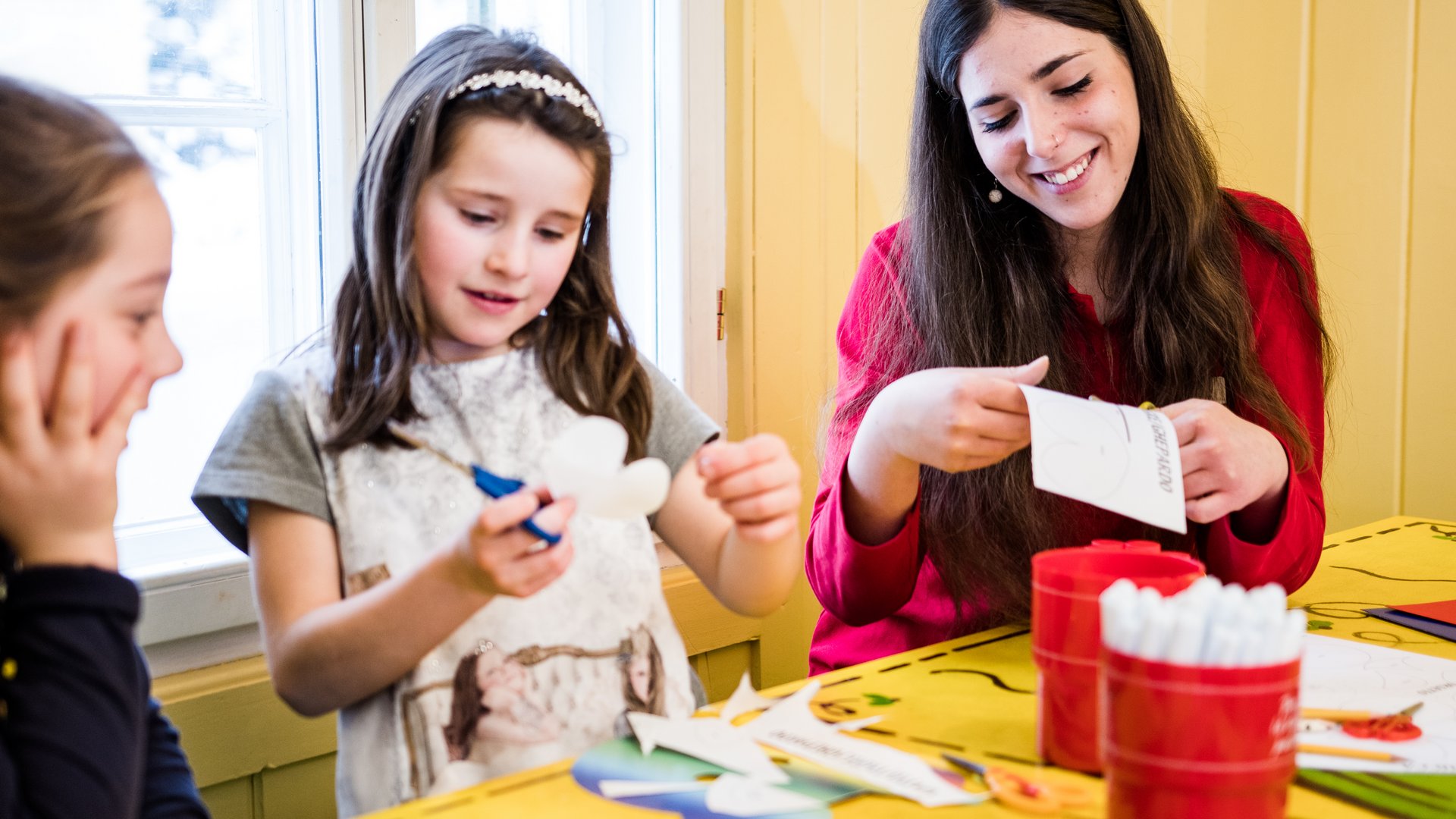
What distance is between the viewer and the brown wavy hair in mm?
716

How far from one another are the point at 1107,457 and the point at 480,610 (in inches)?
22.4

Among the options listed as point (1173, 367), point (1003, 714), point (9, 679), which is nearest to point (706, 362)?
point (1173, 367)

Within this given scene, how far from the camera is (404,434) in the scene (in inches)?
42.6

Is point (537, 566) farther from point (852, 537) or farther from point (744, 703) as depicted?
point (852, 537)

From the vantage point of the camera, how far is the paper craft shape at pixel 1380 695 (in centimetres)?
83

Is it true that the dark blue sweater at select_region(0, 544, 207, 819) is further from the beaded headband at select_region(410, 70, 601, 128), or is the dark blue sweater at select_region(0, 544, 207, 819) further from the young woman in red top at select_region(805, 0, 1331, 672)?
the young woman in red top at select_region(805, 0, 1331, 672)

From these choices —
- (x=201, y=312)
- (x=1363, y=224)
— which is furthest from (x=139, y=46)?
(x=1363, y=224)

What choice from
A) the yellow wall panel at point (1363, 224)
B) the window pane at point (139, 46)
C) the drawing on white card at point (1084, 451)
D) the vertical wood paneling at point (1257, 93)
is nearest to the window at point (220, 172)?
the window pane at point (139, 46)

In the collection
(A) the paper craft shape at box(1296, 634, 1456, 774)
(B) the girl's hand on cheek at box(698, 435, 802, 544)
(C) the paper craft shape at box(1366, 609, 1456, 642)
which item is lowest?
(C) the paper craft shape at box(1366, 609, 1456, 642)

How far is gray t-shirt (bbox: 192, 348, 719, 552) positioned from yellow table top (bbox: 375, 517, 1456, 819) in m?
0.36

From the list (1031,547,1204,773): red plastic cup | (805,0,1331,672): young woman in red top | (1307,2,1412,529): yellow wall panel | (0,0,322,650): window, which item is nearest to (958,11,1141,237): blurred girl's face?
(805,0,1331,672): young woman in red top

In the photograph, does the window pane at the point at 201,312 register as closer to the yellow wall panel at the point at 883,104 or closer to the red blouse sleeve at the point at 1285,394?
the yellow wall panel at the point at 883,104

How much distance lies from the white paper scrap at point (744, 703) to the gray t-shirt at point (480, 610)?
17 cm

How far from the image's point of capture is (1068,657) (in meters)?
0.81
